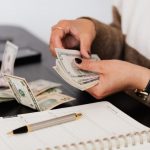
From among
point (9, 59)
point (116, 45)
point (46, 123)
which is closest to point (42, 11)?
point (116, 45)

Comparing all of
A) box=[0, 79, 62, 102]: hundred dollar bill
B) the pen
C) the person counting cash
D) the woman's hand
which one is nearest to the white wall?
the person counting cash

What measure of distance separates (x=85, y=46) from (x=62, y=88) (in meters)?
0.13

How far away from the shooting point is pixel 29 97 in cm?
91

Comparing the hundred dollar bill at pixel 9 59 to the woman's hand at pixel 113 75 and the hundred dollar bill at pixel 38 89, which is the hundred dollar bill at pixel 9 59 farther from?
the woman's hand at pixel 113 75

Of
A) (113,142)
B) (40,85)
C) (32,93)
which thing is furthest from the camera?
(40,85)

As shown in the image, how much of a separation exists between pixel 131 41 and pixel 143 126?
0.47m

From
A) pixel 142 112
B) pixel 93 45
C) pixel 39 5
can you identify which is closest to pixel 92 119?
pixel 142 112

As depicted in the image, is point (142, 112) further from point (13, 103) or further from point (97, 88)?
point (13, 103)

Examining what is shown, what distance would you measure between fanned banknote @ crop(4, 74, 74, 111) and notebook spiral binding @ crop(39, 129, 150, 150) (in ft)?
0.73

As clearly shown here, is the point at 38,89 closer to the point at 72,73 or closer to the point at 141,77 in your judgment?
the point at 72,73

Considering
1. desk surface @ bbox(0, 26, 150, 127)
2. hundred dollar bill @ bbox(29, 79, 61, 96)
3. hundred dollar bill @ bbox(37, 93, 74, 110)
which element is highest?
hundred dollar bill @ bbox(29, 79, 61, 96)

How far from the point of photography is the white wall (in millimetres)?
1719

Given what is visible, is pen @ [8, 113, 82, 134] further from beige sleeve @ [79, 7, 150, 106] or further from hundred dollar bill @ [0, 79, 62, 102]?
beige sleeve @ [79, 7, 150, 106]

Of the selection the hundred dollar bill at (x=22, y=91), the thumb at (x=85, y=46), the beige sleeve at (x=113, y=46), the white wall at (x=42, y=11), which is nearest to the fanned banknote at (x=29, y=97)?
the hundred dollar bill at (x=22, y=91)
